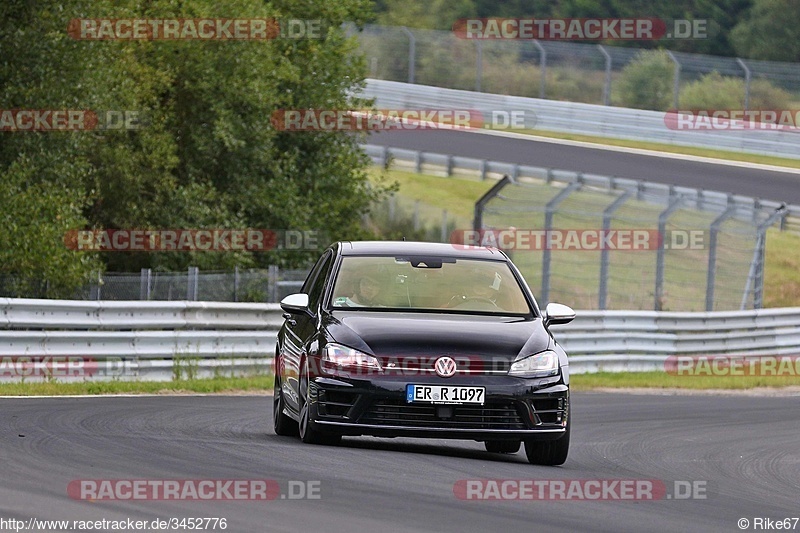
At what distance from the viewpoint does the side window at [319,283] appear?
10664 mm

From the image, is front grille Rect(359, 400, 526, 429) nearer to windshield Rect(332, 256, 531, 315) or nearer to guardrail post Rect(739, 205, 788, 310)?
windshield Rect(332, 256, 531, 315)

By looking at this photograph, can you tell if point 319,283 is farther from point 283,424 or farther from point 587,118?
point 587,118

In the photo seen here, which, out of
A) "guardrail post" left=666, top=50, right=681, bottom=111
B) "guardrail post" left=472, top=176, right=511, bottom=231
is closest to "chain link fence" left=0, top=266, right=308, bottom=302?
"guardrail post" left=472, top=176, right=511, bottom=231

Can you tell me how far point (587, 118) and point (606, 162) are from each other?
4575 millimetres

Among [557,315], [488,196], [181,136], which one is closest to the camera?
[557,315]

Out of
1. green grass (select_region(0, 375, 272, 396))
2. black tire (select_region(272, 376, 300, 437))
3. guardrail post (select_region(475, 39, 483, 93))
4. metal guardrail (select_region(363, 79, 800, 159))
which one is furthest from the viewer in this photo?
guardrail post (select_region(475, 39, 483, 93))

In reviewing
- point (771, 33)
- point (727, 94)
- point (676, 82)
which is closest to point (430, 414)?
point (676, 82)

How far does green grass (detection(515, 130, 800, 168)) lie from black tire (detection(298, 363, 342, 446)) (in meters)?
31.1

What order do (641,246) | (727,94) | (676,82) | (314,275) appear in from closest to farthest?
(314,275), (641,246), (676,82), (727,94)

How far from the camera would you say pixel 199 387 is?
16.5 m

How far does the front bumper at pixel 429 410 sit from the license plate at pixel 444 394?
0.10ft

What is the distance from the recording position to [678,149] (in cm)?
4156

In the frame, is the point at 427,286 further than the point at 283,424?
No

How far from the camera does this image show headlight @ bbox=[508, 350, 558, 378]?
9.47m
